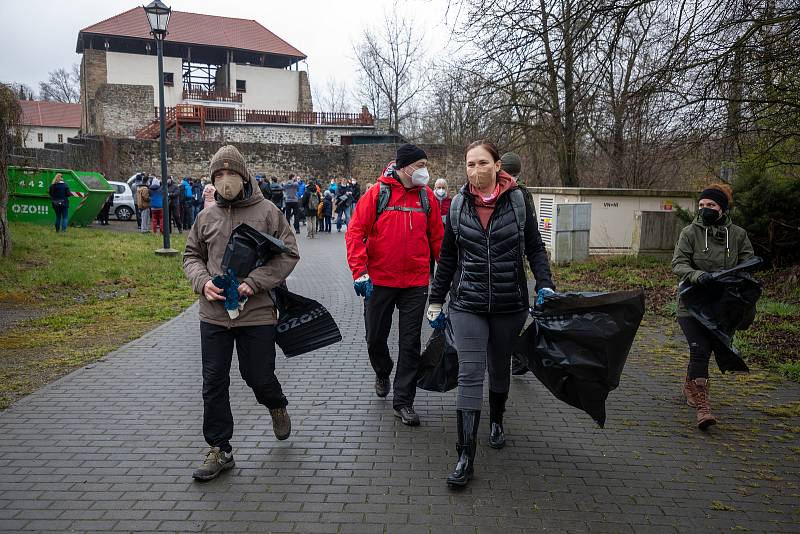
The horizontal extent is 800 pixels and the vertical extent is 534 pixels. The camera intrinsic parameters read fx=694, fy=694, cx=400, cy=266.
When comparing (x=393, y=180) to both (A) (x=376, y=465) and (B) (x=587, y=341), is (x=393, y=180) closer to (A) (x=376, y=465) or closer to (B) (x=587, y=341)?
(B) (x=587, y=341)

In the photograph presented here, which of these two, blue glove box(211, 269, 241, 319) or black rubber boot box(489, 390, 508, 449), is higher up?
blue glove box(211, 269, 241, 319)

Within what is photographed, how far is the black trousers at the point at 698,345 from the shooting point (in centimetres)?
522

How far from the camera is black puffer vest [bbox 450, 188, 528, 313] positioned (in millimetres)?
4215

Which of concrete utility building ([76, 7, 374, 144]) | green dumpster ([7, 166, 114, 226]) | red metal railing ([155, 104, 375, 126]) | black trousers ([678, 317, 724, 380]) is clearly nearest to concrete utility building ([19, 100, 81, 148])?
concrete utility building ([76, 7, 374, 144])

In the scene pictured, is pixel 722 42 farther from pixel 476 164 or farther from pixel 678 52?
pixel 476 164

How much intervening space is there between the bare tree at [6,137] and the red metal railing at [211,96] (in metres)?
40.5

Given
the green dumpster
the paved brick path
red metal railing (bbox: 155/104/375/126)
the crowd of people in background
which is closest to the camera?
the paved brick path

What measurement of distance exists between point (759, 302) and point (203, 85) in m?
54.3

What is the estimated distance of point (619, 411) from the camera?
18.4 feet

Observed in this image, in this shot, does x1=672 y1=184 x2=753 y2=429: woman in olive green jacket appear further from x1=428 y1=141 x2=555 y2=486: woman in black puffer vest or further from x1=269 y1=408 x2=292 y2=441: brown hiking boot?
x1=269 y1=408 x2=292 y2=441: brown hiking boot

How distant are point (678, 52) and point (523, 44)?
1833 millimetres

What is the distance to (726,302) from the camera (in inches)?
199

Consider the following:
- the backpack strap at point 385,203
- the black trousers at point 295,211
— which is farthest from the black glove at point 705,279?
the black trousers at point 295,211

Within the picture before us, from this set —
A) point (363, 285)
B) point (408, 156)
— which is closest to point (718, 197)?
point (408, 156)
